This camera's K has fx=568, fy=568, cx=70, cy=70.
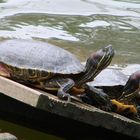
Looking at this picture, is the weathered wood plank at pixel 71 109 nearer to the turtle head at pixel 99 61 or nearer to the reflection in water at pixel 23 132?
the turtle head at pixel 99 61

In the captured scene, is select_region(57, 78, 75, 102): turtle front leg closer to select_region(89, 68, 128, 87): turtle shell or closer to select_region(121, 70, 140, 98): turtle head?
select_region(89, 68, 128, 87): turtle shell

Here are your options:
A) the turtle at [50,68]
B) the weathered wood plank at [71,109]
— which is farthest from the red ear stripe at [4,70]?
the weathered wood plank at [71,109]

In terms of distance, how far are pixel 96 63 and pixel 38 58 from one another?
0.36 m

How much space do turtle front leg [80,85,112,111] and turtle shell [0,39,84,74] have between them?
15 cm

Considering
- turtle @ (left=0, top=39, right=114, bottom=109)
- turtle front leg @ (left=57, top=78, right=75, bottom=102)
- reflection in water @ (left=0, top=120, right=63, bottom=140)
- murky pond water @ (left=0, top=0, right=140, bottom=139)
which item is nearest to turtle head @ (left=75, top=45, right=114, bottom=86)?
turtle @ (left=0, top=39, right=114, bottom=109)

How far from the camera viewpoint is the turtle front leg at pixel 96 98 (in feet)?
11.5

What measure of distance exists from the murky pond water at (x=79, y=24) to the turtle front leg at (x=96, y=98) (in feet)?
6.31

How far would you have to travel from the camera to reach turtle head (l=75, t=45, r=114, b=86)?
11.5 ft

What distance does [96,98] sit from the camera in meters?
3.53

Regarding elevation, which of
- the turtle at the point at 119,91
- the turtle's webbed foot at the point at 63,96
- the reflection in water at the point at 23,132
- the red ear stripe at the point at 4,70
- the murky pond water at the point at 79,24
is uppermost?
the red ear stripe at the point at 4,70

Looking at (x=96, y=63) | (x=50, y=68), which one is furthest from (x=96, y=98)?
(x=50, y=68)

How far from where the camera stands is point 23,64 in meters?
3.51

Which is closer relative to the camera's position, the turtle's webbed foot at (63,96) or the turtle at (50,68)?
the turtle's webbed foot at (63,96)

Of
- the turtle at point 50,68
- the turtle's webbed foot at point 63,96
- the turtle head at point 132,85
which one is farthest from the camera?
the turtle head at point 132,85
